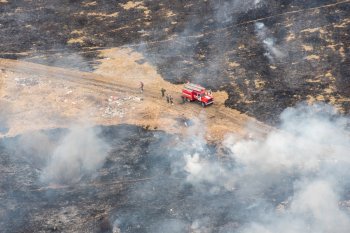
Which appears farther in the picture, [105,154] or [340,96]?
[340,96]

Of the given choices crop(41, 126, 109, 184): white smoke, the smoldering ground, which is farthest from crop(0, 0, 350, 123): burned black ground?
crop(41, 126, 109, 184): white smoke

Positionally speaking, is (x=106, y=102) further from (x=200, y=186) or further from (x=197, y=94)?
(x=200, y=186)

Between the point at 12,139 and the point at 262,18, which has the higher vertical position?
the point at 262,18

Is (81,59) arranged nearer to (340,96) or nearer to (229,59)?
(229,59)

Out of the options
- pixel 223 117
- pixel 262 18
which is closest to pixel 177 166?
pixel 223 117

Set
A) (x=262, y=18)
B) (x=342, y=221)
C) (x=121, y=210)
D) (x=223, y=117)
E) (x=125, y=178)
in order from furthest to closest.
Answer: (x=262, y=18) → (x=223, y=117) → (x=125, y=178) → (x=121, y=210) → (x=342, y=221)

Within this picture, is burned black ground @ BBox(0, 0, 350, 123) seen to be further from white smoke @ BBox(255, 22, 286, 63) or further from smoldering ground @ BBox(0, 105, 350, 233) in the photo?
smoldering ground @ BBox(0, 105, 350, 233)

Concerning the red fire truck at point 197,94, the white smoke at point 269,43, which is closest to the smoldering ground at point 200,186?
the red fire truck at point 197,94
